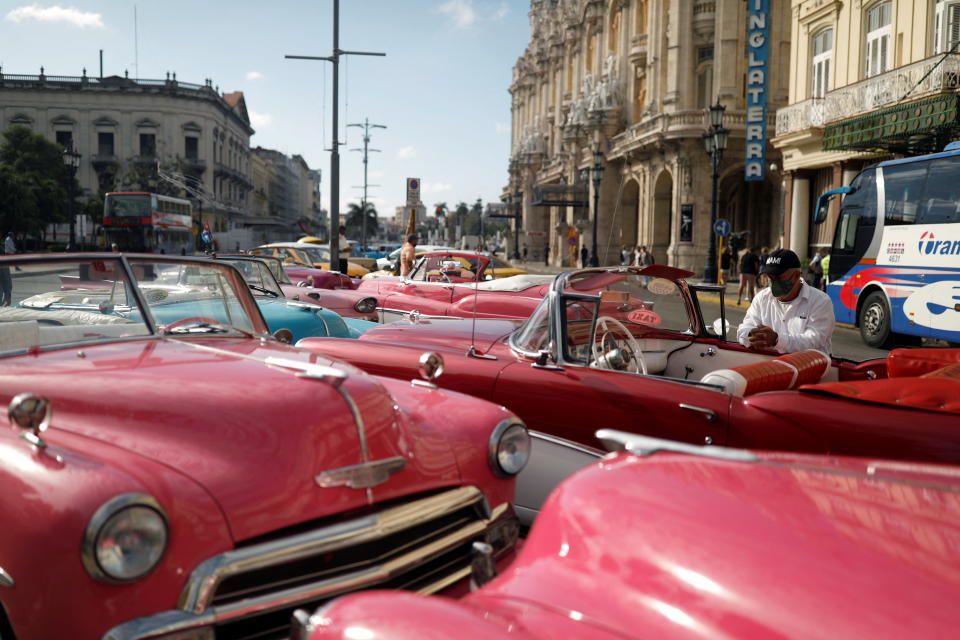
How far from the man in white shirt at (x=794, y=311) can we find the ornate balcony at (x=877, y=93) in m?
15.8

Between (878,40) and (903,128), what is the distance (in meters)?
6.11

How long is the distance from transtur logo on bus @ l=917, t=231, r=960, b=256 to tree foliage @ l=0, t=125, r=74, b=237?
42896 millimetres

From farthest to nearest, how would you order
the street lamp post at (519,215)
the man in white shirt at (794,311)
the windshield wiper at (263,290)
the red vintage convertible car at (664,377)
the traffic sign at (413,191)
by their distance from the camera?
the street lamp post at (519,215)
the traffic sign at (413,191)
the windshield wiper at (263,290)
the man in white shirt at (794,311)
the red vintage convertible car at (664,377)

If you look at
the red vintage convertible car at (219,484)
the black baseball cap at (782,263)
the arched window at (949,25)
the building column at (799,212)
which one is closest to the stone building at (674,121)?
the building column at (799,212)

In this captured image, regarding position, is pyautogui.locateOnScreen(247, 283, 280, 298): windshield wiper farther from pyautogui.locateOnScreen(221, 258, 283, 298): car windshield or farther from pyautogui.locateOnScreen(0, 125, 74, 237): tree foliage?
pyautogui.locateOnScreen(0, 125, 74, 237): tree foliage

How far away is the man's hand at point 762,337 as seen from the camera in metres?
5.37

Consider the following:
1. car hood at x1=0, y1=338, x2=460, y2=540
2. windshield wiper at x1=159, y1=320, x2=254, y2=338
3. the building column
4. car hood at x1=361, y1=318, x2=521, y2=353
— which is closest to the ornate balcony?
the building column

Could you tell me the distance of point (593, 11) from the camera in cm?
5153

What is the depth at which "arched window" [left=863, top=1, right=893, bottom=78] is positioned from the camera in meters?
22.4

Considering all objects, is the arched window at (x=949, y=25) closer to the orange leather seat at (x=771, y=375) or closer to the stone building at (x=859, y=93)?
the stone building at (x=859, y=93)

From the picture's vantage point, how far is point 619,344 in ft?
16.2

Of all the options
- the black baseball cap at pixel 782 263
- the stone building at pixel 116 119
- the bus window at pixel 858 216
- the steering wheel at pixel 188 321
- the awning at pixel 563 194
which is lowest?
the steering wheel at pixel 188 321

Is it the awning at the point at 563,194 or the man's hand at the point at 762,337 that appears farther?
the awning at the point at 563,194

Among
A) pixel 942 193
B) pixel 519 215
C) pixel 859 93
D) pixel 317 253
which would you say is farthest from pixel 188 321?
pixel 519 215
